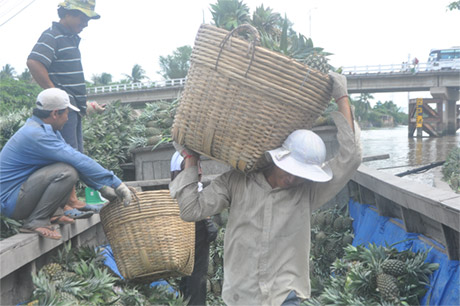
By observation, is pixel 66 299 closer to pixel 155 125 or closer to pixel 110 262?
pixel 110 262

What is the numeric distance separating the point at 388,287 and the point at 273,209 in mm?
1893

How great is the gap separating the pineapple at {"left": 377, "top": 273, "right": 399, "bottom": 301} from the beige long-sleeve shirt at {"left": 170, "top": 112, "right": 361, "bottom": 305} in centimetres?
158

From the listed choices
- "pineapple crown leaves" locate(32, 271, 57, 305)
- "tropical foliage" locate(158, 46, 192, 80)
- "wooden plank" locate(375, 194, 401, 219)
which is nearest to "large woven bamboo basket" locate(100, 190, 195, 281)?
"pineapple crown leaves" locate(32, 271, 57, 305)

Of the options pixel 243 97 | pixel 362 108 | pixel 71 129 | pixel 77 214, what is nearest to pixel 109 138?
pixel 71 129

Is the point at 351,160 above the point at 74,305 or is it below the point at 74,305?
above

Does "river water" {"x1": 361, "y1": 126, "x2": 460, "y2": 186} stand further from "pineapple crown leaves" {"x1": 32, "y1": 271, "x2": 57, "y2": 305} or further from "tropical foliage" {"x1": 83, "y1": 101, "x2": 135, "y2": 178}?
"pineapple crown leaves" {"x1": 32, "y1": 271, "x2": 57, "y2": 305}

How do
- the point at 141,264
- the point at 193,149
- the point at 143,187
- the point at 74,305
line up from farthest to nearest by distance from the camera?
the point at 143,187 → the point at 141,264 → the point at 74,305 → the point at 193,149

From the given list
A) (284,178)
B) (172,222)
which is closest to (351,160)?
(284,178)

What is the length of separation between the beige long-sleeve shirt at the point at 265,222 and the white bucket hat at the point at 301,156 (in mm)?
209

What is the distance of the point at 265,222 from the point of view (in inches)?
103

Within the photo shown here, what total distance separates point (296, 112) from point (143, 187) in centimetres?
551

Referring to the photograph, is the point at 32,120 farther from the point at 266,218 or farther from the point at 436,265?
the point at 436,265

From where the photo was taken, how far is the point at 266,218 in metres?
2.61

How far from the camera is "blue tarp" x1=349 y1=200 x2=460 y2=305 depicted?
143 inches
